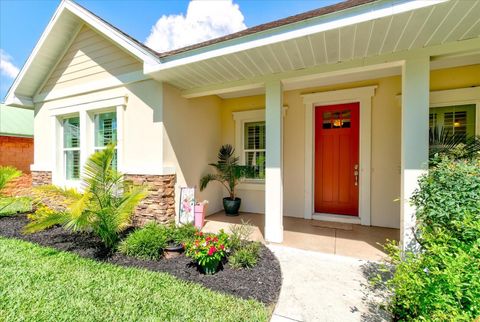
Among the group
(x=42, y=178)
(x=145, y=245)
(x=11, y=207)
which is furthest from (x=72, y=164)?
(x=145, y=245)

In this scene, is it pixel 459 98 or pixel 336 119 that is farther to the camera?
pixel 336 119

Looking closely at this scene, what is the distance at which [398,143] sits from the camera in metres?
4.78

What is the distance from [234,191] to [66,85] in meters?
5.50

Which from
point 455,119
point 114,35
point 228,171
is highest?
point 114,35

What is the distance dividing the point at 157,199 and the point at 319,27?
13.7 feet

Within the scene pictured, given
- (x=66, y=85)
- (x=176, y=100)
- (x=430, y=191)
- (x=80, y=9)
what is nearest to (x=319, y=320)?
(x=430, y=191)

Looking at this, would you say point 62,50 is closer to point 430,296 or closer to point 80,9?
point 80,9

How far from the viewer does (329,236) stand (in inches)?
175

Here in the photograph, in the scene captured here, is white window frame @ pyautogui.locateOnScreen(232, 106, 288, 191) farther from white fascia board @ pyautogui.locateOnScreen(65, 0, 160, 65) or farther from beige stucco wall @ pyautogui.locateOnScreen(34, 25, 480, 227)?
white fascia board @ pyautogui.locateOnScreen(65, 0, 160, 65)

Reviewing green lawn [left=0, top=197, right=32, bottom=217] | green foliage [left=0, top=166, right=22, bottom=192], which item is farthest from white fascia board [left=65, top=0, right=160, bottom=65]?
green lawn [left=0, top=197, right=32, bottom=217]

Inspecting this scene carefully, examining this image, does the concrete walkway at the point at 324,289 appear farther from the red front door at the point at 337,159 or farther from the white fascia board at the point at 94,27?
the white fascia board at the point at 94,27

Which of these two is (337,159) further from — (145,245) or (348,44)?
(145,245)

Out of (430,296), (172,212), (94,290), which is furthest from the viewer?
(172,212)

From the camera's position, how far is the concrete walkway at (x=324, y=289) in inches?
90.2
